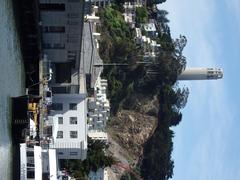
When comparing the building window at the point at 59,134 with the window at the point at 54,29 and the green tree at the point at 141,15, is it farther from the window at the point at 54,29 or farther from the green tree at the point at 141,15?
the green tree at the point at 141,15

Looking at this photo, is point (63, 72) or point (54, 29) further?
point (63, 72)

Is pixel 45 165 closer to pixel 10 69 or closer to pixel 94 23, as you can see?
pixel 10 69

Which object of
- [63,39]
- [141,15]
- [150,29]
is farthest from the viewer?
[150,29]

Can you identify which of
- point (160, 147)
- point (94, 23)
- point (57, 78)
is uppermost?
point (94, 23)

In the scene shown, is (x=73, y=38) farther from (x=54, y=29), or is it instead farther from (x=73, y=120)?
(x=73, y=120)

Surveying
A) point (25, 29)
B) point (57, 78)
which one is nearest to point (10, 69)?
point (25, 29)

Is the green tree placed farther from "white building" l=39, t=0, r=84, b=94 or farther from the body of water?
the body of water

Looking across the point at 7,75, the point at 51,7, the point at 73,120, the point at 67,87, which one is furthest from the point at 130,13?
the point at 7,75
